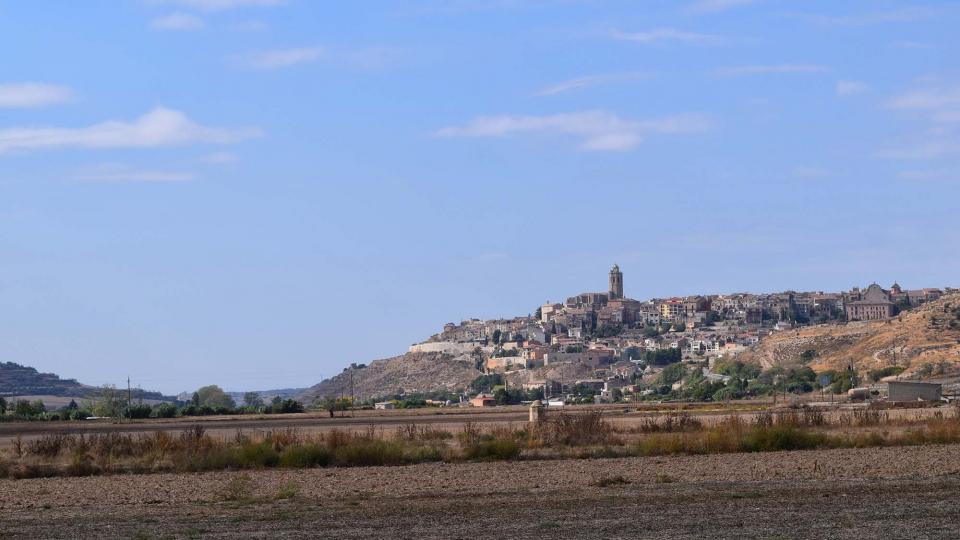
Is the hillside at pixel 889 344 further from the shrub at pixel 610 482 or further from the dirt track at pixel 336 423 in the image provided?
the shrub at pixel 610 482

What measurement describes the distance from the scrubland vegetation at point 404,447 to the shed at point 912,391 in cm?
3915

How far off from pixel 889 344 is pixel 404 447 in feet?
451

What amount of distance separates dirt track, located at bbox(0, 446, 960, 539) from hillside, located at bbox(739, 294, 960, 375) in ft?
355

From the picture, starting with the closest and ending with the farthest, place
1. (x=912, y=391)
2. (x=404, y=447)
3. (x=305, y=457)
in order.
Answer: (x=305, y=457)
(x=404, y=447)
(x=912, y=391)

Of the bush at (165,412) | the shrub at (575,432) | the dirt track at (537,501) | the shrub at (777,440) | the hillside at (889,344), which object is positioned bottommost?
the dirt track at (537,501)

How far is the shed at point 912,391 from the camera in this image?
77625mm

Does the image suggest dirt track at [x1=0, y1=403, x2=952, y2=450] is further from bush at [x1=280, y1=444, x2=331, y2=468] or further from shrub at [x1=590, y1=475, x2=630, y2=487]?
shrub at [x1=590, y1=475, x2=630, y2=487]

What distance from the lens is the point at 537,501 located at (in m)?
23.0

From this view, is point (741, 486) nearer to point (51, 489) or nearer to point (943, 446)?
point (943, 446)

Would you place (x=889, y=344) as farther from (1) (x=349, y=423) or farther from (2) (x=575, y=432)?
(2) (x=575, y=432)

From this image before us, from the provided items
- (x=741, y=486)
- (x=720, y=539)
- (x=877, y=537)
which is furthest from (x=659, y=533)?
(x=741, y=486)

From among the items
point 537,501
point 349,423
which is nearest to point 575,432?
point 537,501

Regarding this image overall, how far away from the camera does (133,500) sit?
25.2 m

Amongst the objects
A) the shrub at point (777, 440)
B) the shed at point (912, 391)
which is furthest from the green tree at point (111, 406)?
the shrub at point (777, 440)
